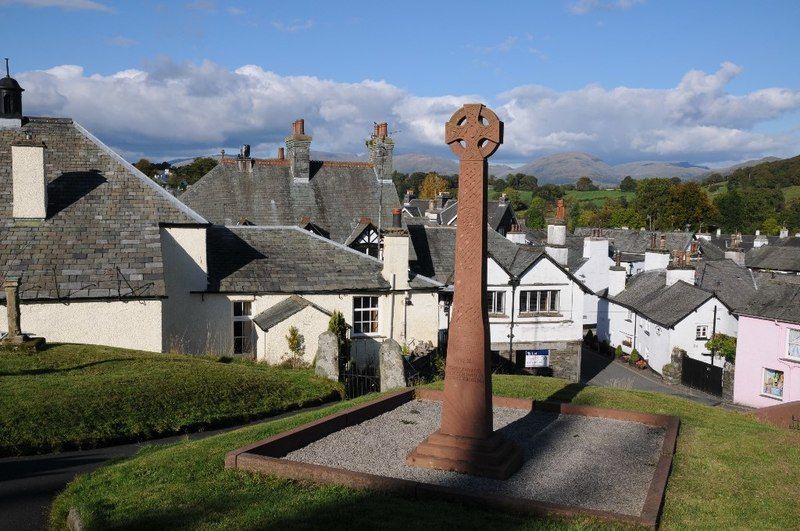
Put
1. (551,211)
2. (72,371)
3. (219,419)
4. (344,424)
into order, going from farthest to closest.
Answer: (551,211), (72,371), (219,419), (344,424)

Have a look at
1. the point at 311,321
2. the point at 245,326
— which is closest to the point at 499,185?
the point at 245,326

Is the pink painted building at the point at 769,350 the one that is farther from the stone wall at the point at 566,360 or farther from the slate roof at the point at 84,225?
the slate roof at the point at 84,225

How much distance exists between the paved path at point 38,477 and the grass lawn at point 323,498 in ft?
0.88

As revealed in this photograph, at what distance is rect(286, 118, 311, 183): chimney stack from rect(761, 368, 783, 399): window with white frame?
2405 cm

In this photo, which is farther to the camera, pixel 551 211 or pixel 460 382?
pixel 551 211

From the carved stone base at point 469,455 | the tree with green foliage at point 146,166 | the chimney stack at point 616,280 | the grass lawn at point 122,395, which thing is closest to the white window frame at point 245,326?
the grass lawn at point 122,395

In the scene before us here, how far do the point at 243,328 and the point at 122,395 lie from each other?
9.60 m

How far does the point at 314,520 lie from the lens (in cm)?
716

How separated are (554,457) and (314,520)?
4330 millimetres

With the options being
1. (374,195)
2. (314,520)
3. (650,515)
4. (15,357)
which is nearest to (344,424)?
(314,520)


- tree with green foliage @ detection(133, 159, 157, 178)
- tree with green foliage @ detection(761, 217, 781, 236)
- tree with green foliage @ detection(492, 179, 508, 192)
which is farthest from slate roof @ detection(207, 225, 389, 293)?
tree with green foliage @ detection(492, 179, 508, 192)

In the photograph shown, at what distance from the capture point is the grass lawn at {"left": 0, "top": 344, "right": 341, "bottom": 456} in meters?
11.1

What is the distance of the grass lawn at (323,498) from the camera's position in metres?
7.21

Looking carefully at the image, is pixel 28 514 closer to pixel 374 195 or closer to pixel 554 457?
pixel 554 457
